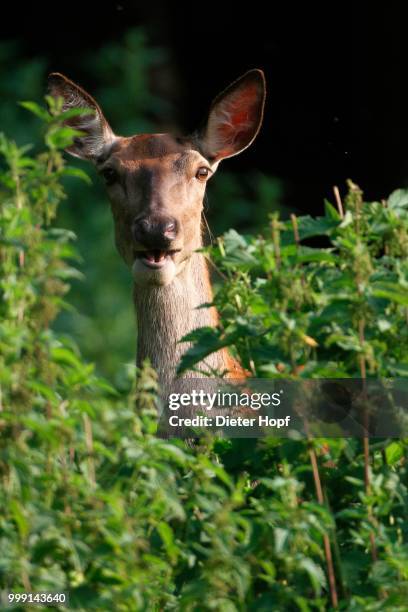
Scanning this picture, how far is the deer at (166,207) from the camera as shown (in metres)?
6.21

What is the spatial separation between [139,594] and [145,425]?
54 cm

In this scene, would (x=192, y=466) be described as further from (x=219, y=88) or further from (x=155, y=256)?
(x=219, y=88)

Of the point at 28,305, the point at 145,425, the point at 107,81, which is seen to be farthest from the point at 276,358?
the point at 107,81

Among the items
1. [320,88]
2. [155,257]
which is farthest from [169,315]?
[320,88]

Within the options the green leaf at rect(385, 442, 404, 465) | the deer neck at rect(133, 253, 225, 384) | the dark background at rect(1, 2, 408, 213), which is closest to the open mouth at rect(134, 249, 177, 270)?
the deer neck at rect(133, 253, 225, 384)

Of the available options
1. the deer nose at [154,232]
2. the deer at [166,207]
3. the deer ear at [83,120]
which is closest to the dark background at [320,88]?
the deer at [166,207]

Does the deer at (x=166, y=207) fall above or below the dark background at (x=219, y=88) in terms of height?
below

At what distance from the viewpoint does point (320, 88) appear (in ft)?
36.8

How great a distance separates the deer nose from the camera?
6.16 m

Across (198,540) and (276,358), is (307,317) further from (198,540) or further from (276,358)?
(198,540)

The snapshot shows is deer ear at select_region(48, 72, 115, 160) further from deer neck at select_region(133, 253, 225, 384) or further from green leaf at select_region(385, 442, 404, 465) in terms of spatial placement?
green leaf at select_region(385, 442, 404, 465)

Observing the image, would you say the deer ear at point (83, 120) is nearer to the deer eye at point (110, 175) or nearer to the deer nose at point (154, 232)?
the deer eye at point (110, 175)

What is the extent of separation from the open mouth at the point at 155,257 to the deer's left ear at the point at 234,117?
2.99 ft

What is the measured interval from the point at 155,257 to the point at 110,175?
0.65m
